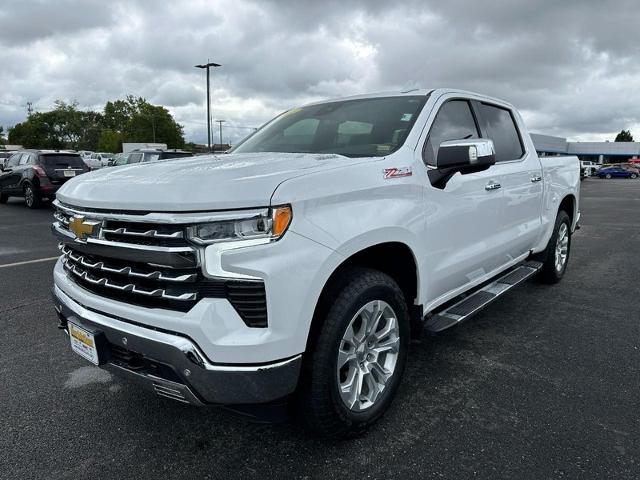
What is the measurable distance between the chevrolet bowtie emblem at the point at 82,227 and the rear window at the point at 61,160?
12.9 m

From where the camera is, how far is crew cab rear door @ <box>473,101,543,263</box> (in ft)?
12.9

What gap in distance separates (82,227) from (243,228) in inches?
34.4

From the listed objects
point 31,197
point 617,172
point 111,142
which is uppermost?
point 111,142

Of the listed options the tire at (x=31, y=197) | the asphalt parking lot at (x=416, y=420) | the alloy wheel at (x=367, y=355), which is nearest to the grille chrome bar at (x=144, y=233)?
the alloy wheel at (x=367, y=355)

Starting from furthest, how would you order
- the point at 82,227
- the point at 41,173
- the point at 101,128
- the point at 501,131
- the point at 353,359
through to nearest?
Answer: the point at 101,128, the point at 41,173, the point at 501,131, the point at 353,359, the point at 82,227

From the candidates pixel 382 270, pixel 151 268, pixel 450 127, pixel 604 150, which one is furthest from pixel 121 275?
pixel 604 150

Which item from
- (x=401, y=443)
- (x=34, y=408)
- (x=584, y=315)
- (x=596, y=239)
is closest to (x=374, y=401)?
(x=401, y=443)

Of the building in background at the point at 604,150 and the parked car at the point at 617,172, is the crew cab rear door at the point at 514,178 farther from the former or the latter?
the building in background at the point at 604,150

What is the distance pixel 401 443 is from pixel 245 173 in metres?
1.58

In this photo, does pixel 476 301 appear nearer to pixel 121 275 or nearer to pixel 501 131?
pixel 501 131

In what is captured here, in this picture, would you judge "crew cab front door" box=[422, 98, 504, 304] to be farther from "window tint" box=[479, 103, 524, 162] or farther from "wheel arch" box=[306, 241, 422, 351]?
"window tint" box=[479, 103, 524, 162]

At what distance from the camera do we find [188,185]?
2.07m

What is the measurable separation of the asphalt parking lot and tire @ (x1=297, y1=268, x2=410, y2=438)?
0.18 meters

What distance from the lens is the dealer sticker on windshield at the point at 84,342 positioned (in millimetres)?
2326
